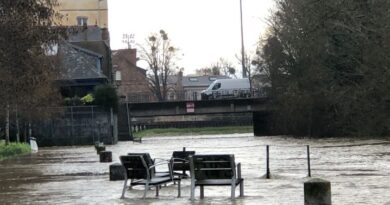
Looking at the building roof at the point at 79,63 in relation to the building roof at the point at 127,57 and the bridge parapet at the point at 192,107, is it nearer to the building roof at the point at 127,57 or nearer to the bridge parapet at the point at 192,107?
the bridge parapet at the point at 192,107

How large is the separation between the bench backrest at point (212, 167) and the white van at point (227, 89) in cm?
7790

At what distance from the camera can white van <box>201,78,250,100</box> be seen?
9481 cm

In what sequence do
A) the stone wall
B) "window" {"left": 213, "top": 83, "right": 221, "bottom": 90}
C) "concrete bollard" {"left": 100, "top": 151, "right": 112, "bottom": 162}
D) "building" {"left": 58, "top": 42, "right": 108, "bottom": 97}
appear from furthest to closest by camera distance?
"window" {"left": 213, "top": 83, "right": 221, "bottom": 90} < "building" {"left": 58, "top": 42, "right": 108, "bottom": 97} < the stone wall < "concrete bollard" {"left": 100, "top": 151, "right": 112, "bottom": 162}

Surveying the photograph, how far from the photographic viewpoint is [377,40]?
32.3 feet

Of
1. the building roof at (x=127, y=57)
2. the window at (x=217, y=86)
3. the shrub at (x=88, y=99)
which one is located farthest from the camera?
the building roof at (x=127, y=57)

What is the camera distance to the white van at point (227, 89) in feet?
→ 311

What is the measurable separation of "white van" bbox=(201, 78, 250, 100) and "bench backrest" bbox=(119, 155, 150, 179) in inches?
3039

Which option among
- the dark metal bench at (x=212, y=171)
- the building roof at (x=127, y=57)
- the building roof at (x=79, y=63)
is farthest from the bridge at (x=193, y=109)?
the dark metal bench at (x=212, y=171)

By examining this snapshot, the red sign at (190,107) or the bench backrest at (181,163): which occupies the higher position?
the red sign at (190,107)

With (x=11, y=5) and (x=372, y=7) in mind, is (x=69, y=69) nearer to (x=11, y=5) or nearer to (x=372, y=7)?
(x=11, y=5)

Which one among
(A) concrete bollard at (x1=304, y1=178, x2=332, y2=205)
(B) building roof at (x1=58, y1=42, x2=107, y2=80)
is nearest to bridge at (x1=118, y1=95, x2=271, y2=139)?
(B) building roof at (x1=58, y1=42, x2=107, y2=80)

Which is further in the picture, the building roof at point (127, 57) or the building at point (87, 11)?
the building roof at point (127, 57)

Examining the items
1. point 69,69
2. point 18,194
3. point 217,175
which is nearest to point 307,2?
point 217,175

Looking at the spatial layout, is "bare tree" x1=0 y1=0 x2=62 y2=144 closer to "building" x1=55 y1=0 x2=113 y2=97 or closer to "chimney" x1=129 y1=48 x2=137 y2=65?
"building" x1=55 y1=0 x2=113 y2=97
